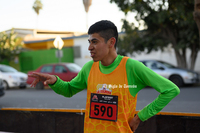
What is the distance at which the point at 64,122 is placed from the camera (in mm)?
3717

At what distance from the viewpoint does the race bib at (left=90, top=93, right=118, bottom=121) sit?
2023mm

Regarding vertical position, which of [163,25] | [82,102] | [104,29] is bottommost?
[82,102]

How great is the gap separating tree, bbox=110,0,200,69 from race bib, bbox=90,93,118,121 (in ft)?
36.3

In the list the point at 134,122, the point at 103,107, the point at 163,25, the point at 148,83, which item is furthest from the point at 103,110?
the point at 163,25

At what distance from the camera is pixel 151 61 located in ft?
41.0

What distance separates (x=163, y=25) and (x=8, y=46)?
677 inches

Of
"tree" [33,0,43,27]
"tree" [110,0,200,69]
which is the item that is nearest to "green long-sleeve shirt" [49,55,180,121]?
"tree" [110,0,200,69]

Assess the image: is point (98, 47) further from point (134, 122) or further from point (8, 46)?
point (8, 46)

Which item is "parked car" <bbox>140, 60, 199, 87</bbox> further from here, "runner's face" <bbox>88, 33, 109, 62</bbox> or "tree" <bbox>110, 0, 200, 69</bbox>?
"runner's face" <bbox>88, 33, 109, 62</bbox>

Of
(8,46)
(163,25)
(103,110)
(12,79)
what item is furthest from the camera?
(8,46)

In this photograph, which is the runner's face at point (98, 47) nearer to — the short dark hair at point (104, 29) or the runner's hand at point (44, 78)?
the short dark hair at point (104, 29)

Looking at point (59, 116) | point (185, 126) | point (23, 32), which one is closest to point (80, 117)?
point (59, 116)

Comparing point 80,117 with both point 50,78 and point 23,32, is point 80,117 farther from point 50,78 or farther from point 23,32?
point 23,32

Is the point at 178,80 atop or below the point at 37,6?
below
